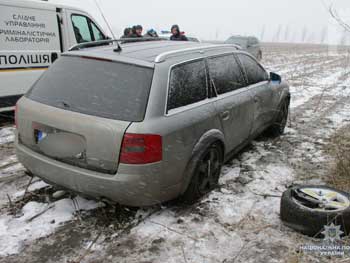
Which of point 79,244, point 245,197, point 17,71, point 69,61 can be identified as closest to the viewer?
point 79,244

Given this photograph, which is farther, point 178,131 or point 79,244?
point 178,131

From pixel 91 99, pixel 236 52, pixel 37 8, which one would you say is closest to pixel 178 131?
pixel 91 99

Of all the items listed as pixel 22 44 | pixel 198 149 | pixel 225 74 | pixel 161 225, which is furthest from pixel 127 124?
pixel 22 44

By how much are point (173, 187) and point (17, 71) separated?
4.51 meters

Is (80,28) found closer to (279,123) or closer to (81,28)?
(81,28)

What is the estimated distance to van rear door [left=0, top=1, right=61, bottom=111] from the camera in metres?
6.14

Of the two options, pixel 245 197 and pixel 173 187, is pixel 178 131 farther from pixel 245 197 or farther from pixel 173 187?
pixel 245 197

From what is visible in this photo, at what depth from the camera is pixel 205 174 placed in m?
3.94

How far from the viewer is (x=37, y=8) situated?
260 inches

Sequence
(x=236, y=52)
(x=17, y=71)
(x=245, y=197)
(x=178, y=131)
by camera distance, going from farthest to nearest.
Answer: (x=17, y=71)
(x=236, y=52)
(x=245, y=197)
(x=178, y=131)

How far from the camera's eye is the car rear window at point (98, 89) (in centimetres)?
309

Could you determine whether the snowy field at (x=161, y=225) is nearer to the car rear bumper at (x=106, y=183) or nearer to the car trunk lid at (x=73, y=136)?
the car rear bumper at (x=106, y=183)

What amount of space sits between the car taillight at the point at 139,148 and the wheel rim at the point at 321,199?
1.53m

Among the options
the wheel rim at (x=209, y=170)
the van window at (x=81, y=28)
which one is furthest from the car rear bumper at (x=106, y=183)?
the van window at (x=81, y=28)
